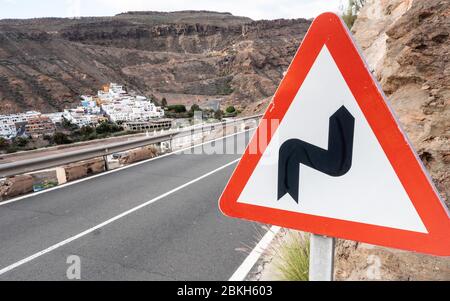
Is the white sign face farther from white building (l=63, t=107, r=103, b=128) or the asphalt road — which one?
white building (l=63, t=107, r=103, b=128)

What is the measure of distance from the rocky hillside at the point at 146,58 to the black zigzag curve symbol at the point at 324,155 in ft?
296

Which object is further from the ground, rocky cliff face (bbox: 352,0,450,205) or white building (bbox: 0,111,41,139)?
rocky cliff face (bbox: 352,0,450,205)

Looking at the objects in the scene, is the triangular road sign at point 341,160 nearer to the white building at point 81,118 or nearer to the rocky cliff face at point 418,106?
the rocky cliff face at point 418,106

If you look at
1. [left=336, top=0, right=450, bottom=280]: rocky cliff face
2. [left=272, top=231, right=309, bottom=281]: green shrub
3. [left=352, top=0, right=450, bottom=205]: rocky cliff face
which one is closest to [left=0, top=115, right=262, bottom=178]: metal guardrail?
[left=272, top=231, right=309, bottom=281]: green shrub

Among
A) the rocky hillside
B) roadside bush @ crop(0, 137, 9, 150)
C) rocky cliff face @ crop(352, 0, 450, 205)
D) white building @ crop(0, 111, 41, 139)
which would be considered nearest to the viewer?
rocky cliff face @ crop(352, 0, 450, 205)

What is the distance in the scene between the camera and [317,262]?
143cm

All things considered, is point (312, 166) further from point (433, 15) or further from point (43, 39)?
point (43, 39)

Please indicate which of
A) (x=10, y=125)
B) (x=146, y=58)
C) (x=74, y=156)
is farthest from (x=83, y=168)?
(x=146, y=58)

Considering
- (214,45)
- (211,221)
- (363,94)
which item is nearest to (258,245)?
(211,221)

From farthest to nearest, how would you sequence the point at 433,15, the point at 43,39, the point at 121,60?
the point at 121,60 → the point at 43,39 → the point at 433,15

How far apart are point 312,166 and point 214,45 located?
17117 cm

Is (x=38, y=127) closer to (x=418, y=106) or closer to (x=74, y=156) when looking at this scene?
(x=74, y=156)

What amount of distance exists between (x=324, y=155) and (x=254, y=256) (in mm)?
3128

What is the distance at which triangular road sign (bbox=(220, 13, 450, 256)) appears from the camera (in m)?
1.32
